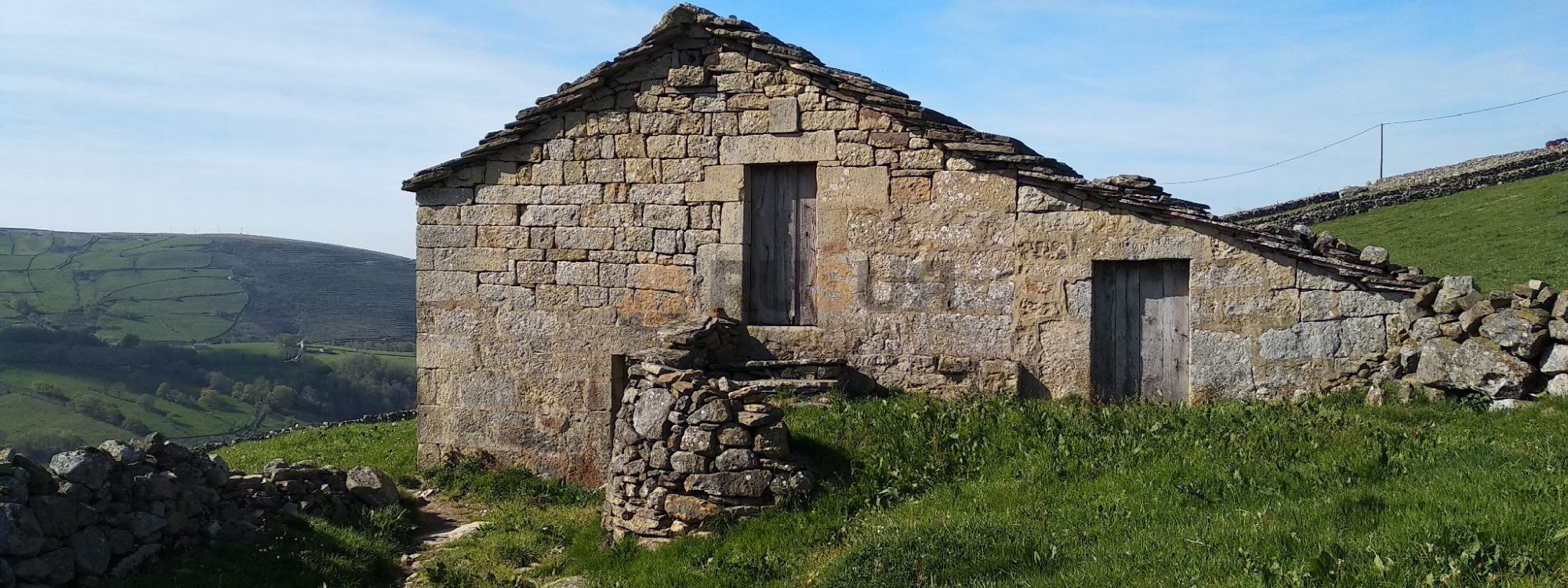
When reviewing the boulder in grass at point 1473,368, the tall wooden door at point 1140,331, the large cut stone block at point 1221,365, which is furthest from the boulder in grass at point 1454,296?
the tall wooden door at point 1140,331

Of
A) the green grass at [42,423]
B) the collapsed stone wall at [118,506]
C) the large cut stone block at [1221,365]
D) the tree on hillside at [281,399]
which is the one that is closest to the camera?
the collapsed stone wall at [118,506]

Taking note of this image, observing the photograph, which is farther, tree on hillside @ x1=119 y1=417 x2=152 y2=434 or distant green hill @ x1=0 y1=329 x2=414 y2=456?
distant green hill @ x1=0 y1=329 x2=414 y2=456

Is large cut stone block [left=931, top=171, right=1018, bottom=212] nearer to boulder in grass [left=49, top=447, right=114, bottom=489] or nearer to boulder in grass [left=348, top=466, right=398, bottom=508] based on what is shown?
boulder in grass [left=348, top=466, right=398, bottom=508]

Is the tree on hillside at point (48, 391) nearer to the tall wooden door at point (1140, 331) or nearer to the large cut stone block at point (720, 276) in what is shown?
the large cut stone block at point (720, 276)

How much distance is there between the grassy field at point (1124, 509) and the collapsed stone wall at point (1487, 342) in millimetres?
316

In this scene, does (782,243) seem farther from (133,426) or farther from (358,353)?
(358,353)

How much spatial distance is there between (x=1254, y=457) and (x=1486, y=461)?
4.14 ft

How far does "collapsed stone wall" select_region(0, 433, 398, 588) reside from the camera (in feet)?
20.9

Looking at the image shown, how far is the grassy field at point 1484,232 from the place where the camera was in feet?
51.1

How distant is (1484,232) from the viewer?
1878 centimetres

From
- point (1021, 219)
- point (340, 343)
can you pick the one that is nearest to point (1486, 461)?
point (1021, 219)

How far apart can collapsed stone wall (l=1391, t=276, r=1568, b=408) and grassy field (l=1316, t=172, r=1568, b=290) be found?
279 inches

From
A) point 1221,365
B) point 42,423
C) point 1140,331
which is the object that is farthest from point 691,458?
point 42,423

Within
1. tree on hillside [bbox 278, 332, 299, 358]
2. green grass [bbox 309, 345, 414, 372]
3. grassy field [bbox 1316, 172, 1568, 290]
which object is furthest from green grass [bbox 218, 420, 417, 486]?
tree on hillside [bbox 278, 332, 299, 358]
